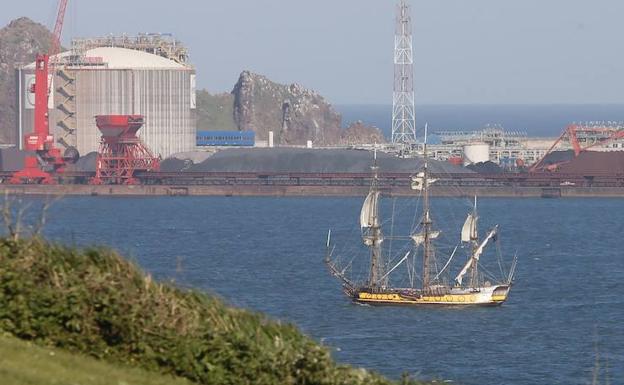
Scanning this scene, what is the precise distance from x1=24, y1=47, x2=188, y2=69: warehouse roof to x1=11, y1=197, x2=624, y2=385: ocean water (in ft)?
53.2

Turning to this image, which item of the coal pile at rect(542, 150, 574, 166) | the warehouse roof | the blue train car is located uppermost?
the warehouse roof

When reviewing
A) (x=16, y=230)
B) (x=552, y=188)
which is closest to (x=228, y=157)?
(x=552, y=188)

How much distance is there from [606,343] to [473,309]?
9.91 meters

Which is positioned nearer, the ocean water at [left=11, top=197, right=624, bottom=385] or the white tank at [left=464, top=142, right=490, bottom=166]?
the ocean water at [left=11, top=197, right=624, bottom=385]

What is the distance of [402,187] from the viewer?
115 metres

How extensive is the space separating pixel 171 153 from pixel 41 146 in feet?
40.5

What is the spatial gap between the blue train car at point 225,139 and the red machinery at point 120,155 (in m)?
20.2

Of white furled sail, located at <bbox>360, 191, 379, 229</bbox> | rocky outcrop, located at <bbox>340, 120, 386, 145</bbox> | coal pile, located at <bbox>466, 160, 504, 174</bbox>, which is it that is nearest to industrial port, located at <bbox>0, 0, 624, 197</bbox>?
coal pile, located at <bbox>466, 160, 504, 174</bbox>

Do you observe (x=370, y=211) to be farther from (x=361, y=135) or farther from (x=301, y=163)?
(x=361, y=135)

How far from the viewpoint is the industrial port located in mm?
117312

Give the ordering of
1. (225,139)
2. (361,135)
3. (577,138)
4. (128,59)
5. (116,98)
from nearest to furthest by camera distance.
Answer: (116,98) → (128,59) → (577,138) → (225,139) → (361,135)

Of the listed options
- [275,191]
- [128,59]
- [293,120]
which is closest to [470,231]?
[275,191]

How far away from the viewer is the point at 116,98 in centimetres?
12681

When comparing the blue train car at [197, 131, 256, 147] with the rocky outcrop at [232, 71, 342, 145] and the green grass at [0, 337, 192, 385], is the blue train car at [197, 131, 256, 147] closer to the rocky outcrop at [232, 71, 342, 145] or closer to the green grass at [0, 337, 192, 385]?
the rocky outcrop at [232, 71, 342, 145]
